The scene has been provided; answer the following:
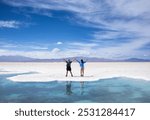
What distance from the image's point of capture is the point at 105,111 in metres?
6.75

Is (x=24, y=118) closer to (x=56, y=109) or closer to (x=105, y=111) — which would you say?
(x=56, y=109)

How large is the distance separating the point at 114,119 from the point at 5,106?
9.55 ft

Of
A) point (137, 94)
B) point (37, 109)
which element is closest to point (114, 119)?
point (37, 109)

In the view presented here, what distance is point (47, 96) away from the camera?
10344mm

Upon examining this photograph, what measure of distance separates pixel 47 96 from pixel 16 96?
3.85 feet

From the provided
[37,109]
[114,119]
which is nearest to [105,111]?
[114,119]

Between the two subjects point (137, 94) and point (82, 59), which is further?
point (82, 59)

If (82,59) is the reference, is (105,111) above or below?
below

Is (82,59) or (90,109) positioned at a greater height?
(82,59)

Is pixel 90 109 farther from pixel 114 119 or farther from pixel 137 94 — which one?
pixel 137 94

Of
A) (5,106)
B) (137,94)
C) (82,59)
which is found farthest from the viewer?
(82,59)

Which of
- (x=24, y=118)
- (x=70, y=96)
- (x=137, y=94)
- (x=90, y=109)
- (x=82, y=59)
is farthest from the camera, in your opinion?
(x=82, y=59)

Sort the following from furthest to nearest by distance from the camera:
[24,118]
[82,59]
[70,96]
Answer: [82,59]
[70,96]
[24,118]

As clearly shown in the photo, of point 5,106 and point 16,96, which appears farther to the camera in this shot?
point 16,96
